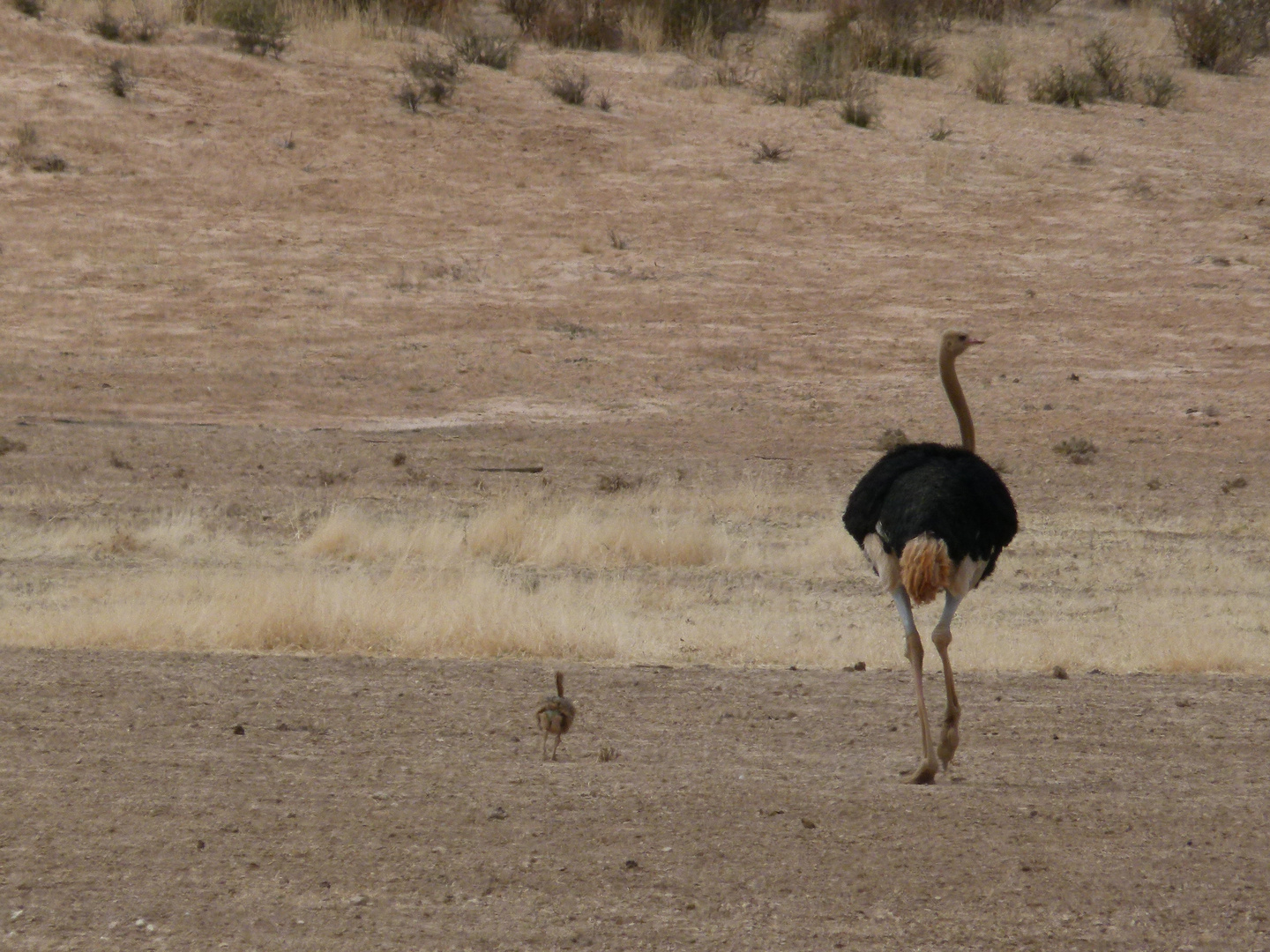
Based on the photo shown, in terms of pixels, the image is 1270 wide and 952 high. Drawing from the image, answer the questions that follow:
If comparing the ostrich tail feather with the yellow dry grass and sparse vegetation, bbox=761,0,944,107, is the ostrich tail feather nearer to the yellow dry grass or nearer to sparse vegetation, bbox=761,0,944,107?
the yellow dry grass

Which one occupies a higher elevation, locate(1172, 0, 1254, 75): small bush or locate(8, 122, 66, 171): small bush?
locate(1172, 0, 1254, 75): small bush

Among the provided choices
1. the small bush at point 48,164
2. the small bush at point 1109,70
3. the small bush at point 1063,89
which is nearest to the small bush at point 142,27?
the small bush at point 48,164

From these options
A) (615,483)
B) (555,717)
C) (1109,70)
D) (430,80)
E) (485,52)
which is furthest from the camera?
(1109,70)

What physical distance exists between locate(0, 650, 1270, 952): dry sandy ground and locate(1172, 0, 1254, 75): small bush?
32368 millimetres

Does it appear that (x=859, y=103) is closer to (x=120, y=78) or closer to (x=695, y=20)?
(x=695, y=20)

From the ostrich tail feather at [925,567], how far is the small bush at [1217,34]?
34.3m

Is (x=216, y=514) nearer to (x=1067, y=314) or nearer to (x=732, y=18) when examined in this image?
(x=1067, y=314)

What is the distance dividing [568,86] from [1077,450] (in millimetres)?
15534

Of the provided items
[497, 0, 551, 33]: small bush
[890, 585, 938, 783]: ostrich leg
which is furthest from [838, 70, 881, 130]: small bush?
[890, 585, 938, 783]: ostrich leg

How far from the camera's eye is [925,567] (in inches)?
282

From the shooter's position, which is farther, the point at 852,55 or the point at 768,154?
the point at 852,55

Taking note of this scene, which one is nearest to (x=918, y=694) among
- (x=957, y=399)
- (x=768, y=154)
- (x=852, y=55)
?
(x=957, y=399)

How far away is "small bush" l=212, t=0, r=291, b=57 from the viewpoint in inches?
1313

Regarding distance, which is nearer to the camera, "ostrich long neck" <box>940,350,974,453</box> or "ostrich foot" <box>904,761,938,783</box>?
"ostrich foot" <box>904,761,938,783</box>
